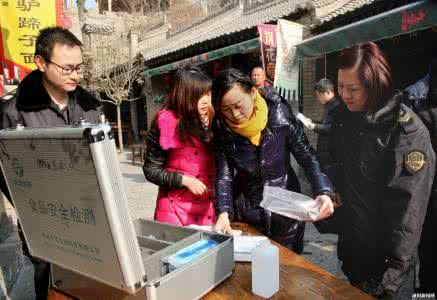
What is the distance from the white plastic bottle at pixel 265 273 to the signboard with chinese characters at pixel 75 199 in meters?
0.44

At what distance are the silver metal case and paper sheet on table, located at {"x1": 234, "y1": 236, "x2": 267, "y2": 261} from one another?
18cm

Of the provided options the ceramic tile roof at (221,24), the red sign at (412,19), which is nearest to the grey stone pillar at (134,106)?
the ceramic tile roof at (221,24)

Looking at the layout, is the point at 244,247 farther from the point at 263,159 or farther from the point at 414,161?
the point at 414,161

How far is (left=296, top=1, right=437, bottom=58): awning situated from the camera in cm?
187

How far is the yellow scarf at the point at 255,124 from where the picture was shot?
1.62m

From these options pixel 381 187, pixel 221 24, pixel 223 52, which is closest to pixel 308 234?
pixel 381 187

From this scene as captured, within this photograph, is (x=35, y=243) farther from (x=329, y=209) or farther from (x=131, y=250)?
(x=329, y=209)

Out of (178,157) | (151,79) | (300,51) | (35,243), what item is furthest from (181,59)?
(35,243)

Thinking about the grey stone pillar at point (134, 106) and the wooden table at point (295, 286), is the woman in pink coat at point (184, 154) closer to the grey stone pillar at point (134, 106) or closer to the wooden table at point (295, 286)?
the wooden table at point (295, 286)

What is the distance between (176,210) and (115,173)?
1128 mm

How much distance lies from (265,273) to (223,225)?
476mm

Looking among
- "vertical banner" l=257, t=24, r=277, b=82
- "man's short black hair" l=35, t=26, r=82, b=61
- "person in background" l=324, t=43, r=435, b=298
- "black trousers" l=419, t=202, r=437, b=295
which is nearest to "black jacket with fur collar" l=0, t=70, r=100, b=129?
"man's short black hair" l=35, t=26, r=82, b=61

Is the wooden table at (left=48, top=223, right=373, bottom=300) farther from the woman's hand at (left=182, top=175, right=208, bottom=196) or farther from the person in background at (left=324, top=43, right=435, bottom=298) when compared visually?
the person in background at (left=324, top=43, right=435, bottom=298)

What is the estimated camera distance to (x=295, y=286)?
3.84 ft
